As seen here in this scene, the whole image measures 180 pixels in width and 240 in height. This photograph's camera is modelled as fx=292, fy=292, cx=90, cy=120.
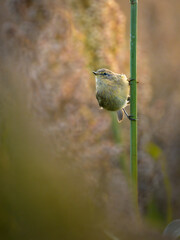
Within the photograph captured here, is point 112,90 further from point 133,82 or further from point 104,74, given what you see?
point 133,82

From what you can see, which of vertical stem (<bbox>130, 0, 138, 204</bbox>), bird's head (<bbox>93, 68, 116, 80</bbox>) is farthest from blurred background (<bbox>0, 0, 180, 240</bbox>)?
vertical stem (<bbox>130, 0, 138, 204</bbox>)

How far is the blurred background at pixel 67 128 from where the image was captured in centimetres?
108

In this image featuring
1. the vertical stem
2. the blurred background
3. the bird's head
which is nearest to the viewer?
the vertical stem

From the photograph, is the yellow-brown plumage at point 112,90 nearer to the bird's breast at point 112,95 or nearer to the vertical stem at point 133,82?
the bird's breast at point 112,95

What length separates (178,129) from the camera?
6.25ft

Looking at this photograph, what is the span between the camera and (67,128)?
1.32m

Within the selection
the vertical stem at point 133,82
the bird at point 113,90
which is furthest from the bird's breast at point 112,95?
the vertical stem at point 133,82

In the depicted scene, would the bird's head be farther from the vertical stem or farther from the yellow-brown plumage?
the vertical stem

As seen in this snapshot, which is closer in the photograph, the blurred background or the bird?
the blurred background

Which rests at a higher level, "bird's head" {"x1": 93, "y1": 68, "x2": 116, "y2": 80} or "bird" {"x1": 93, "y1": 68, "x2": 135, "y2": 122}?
"bird's head" {"x1": 93, "y1": 68, "x2": 116, "y2": 80}

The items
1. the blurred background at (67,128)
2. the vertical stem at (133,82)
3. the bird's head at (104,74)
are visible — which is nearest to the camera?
the vertical stem at (133,82)

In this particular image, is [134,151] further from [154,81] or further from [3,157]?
[154,81]

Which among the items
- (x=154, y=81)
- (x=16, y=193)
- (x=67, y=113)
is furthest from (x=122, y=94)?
(x=154, y=81)

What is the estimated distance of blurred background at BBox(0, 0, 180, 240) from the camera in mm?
1075
